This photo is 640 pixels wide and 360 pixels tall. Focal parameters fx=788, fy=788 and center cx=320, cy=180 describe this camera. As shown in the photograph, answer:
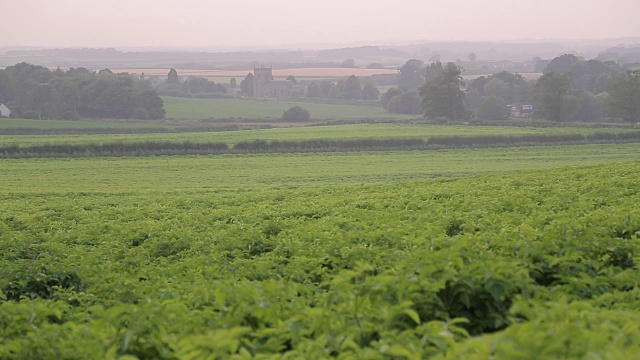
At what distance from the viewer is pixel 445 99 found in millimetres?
102062

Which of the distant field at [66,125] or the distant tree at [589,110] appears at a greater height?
the distant tree at [589,110]

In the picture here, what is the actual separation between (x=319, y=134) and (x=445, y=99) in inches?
1139

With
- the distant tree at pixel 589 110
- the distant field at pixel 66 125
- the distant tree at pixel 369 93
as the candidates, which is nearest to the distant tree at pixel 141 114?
the distant field at pixel 66 125

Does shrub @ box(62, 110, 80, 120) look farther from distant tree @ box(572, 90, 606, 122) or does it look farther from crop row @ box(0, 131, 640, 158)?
distant tree @ box(572, 90, 606, 122)

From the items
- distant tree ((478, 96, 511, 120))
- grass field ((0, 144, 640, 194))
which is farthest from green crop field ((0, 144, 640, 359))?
distant tree ((478, 96, 511, 120))

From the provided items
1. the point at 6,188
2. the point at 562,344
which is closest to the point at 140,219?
the point at 562,344

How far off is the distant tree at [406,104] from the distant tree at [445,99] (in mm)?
18887

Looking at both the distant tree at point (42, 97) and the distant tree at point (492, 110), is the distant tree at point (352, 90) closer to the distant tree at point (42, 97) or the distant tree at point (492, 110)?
the distant tree at point (492, 110)

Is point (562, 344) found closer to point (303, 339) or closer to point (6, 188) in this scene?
point (303, 339)

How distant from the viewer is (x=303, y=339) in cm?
738

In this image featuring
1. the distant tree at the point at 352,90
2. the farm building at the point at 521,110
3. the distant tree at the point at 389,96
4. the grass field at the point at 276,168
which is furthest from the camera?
the distant tree at the point at 352,90

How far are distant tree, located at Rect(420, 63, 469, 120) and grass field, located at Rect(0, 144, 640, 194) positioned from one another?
32.4m

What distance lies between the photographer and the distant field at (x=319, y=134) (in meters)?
72.6

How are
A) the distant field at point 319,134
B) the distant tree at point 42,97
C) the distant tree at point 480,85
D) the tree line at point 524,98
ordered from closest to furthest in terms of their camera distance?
1. the distant field at point 319,134
2. the tree line at point 524,98
3. the distant tree at point 42,97
4. the distant tree at point 480,85
